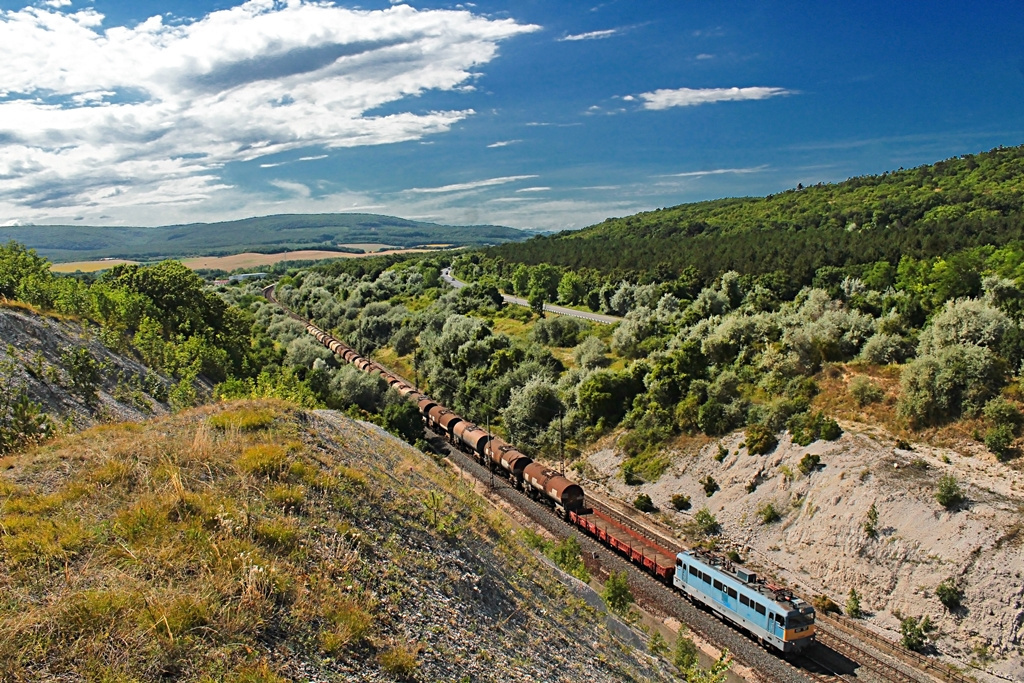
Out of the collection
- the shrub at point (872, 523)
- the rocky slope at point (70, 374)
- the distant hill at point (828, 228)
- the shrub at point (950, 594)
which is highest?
the distant hill at point (828, 228)

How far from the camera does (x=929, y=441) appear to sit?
3391 cm

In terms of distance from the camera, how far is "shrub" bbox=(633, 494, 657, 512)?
1556 inches

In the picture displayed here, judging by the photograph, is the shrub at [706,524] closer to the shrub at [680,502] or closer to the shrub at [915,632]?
the shrub at [680,502]

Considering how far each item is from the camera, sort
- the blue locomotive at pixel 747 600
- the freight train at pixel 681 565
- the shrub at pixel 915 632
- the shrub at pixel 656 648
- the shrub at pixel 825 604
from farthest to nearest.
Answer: the shrub at pixel 825 604 < the shrub at pixel 915 632 < the freight train at pixel 681 565 < the blue locomotive at pixel 747 600 < the shrub at pixel 656 648

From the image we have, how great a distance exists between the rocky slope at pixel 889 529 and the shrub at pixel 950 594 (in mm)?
199

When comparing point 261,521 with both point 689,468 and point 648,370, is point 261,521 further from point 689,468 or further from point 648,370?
point 648,370

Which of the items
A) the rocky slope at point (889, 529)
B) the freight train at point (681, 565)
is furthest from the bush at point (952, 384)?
the freight train at point (681, 565)

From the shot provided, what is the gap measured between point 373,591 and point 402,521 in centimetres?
305

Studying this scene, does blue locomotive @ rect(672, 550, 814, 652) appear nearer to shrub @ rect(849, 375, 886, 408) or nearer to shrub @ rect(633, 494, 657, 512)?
shrub @ rect(633, 494, 657, 512)

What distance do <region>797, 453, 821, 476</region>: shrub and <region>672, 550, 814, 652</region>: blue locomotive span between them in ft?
31.1

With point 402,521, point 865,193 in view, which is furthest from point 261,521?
point 865,193

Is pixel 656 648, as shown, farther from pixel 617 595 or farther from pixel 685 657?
pixel 617 595

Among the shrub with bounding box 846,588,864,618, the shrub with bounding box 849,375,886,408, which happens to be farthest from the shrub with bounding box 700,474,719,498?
the shrub with bounding box 846,588,864,618

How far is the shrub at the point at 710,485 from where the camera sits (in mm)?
38559
